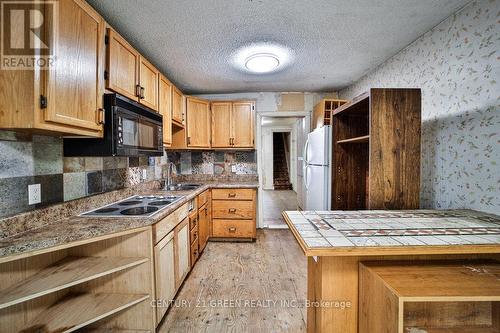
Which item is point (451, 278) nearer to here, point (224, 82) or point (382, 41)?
point (382, 41)

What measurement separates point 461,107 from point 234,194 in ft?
8.06

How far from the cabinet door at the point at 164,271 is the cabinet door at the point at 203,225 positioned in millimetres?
849

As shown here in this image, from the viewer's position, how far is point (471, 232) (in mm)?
1042

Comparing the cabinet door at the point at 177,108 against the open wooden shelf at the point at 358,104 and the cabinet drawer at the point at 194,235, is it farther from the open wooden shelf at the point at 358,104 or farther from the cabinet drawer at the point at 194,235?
the open wooden shelf at the point at 358,104

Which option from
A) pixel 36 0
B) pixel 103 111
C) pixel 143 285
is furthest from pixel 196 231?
pixel 36 0

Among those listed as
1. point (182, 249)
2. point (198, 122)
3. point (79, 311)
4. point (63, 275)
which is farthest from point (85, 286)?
point (198, 122)

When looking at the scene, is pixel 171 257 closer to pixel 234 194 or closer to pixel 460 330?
pixel 234 194

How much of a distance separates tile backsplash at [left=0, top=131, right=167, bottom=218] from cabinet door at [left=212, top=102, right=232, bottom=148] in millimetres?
1554

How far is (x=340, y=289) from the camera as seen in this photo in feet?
3.59

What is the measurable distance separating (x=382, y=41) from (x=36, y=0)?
2.48m

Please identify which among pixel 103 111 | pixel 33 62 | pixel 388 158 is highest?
pixel 33 62

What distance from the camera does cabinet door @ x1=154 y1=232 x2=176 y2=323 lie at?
1.47 m

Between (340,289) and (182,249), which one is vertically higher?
(340,289)

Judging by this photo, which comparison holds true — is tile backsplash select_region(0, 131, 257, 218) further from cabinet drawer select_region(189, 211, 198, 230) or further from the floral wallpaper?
the floral wallpaper
